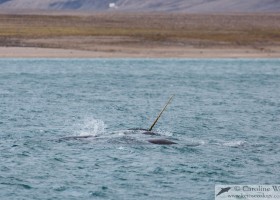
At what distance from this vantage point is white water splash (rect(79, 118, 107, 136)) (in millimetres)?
29584

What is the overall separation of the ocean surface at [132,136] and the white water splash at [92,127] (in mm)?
52

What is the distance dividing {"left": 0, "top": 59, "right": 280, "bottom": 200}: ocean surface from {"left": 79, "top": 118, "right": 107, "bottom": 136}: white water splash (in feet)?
0.17

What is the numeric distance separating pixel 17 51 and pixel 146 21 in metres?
53.8

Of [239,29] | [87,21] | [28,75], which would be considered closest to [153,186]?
[28,75]

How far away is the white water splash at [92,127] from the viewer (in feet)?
97.1

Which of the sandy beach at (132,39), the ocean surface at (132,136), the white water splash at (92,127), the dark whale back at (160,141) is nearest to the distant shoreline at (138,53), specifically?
the sandy beach at (132,39)

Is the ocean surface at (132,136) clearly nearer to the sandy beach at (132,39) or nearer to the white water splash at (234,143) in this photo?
the white water splash at (234,143)

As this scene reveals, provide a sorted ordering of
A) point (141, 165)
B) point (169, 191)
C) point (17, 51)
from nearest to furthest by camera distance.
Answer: point (169, 191)
point (141, 165)
point (17, 51)

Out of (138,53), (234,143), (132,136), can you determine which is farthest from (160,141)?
(138,53)

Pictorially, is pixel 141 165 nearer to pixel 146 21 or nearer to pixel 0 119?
pixel 0 119

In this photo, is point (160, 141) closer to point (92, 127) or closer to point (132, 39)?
Result: point (92, 127)

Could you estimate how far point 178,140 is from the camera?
27.8m

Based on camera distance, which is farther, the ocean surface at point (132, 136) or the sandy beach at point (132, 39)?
the sandy beach at point (132, 39)

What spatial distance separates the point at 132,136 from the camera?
27.3m
